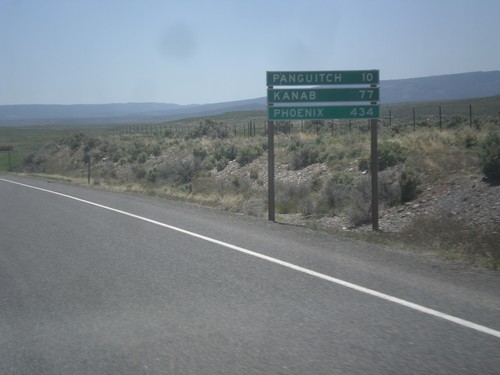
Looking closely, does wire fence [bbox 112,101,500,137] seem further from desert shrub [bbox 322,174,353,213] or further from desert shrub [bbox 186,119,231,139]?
desert shrub [bbox 322,174,353,213]

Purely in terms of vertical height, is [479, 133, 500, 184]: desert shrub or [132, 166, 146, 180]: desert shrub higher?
[479, 133, 500, 184]: desert shrub

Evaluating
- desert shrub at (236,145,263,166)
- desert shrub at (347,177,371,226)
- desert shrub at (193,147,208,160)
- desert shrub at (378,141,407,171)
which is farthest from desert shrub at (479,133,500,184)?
desert shrub at (193,147,208,160)

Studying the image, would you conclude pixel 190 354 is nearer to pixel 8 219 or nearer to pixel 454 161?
pixel 8 219

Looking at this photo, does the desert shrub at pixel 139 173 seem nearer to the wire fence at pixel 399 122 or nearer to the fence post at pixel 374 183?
the wire fence at pixel 399 122

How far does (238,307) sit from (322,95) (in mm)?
10168

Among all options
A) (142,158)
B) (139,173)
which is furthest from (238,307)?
(142,158)

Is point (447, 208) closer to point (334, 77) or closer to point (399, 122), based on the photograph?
point (334, 77)

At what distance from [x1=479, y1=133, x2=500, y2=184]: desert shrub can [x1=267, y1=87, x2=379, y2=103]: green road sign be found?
3.22m

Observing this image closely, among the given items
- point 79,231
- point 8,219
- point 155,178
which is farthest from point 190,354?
point 155,178

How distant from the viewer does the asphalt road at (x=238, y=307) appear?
6.10m

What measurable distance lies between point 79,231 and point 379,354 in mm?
10306

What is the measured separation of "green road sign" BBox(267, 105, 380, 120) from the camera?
16.8m

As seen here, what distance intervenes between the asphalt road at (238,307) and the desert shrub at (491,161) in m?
5.47

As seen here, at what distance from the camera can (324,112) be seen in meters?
17.1
